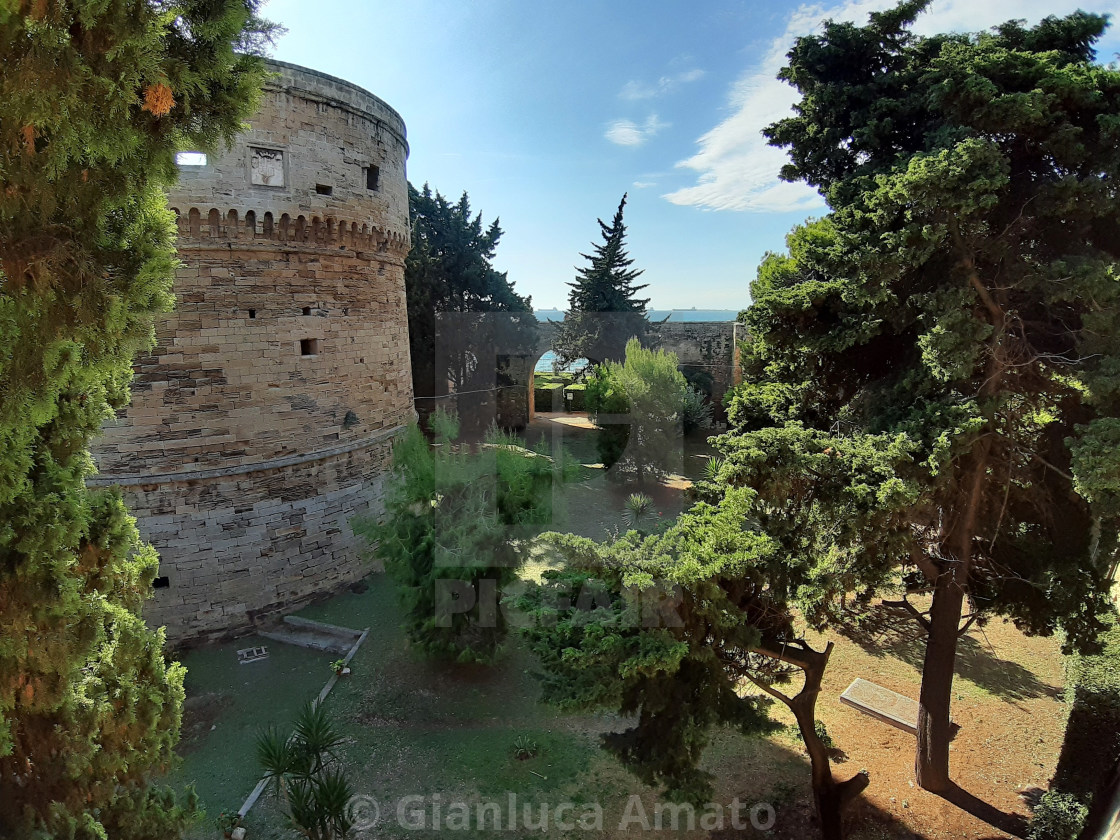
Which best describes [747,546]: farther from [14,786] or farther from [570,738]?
[14,786]

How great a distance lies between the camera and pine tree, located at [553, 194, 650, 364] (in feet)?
→ 84.4

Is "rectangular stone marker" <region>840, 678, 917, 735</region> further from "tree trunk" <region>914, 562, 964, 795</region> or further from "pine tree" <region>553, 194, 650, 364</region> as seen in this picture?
"pine tree" <region>553, 194, 650, 364</region>

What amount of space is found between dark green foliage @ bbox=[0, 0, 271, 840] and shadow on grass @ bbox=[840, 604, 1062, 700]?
329 inches

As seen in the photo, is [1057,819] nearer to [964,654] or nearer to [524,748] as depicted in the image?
A: [964,654]

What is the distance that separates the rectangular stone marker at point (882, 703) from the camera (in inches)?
324

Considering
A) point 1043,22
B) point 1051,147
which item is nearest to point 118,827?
point 1051,147

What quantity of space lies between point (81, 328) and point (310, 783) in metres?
5.73

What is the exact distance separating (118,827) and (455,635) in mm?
5204

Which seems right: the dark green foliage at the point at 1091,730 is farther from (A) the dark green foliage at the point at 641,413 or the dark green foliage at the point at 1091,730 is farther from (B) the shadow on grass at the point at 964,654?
(A) the dark green foliage at the point at 641,413

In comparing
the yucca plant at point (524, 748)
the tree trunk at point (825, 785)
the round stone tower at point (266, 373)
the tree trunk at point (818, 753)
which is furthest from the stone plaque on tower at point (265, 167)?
the tree trunk at point (825, 785)

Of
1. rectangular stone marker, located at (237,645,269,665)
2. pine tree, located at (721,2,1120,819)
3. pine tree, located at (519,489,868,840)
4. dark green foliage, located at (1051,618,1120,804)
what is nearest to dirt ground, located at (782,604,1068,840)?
pine tree, located at (721,2,1120,819)

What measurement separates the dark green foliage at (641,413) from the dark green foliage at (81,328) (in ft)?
47.0

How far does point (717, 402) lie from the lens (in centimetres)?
2322

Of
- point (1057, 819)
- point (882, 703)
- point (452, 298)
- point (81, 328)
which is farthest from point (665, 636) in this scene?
point (452, 298)
